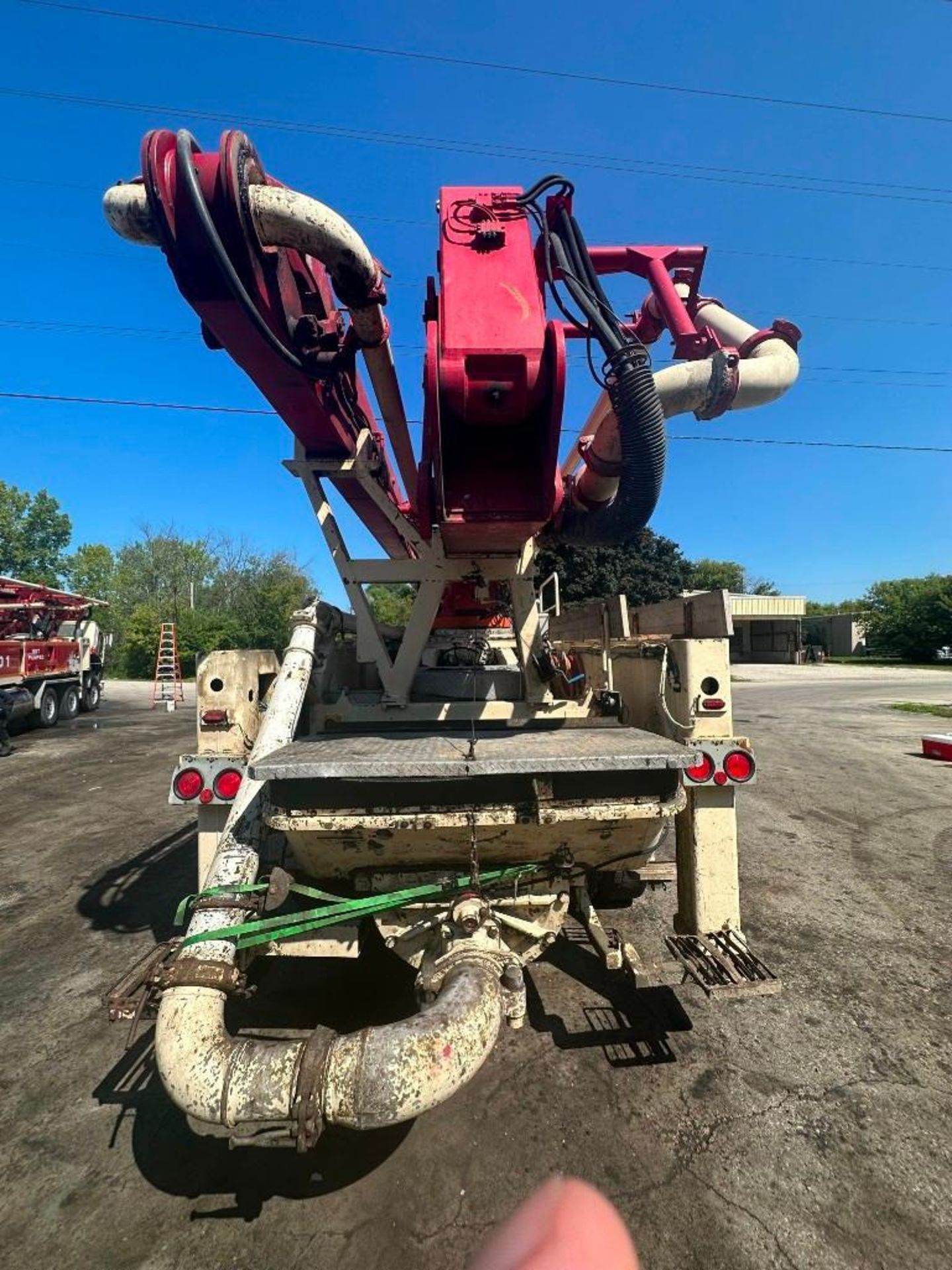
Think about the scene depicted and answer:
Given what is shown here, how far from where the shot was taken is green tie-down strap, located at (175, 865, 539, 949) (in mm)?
2154

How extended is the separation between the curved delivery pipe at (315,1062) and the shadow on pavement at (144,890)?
275 cm

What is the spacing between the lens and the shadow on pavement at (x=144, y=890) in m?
4.46

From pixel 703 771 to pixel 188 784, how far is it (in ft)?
8.70

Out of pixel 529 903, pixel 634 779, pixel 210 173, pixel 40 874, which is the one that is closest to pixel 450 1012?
pixel 529 903

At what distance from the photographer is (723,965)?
9.12 ft

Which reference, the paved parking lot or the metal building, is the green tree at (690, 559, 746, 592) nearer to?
the metal building

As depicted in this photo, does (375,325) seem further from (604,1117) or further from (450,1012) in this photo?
(604,1117)

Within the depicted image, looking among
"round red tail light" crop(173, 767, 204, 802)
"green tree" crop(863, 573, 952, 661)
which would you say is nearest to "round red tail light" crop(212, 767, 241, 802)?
"round red tail light" crop(173, 767, 204, 802)

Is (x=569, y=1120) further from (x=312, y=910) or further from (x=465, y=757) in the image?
(x=465, y=757)

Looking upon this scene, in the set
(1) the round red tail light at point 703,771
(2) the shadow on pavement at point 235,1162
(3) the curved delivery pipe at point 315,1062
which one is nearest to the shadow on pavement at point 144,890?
(2) the shadow on pavement at point 235,1162

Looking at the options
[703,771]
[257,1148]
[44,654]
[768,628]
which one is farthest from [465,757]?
[768,628]

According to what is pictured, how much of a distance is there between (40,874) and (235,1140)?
4467 millimetres

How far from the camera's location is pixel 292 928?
7.29 ft

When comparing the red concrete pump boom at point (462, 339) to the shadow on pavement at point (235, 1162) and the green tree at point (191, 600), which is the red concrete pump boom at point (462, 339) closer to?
the shadow on pavement at point (235, 1162)
